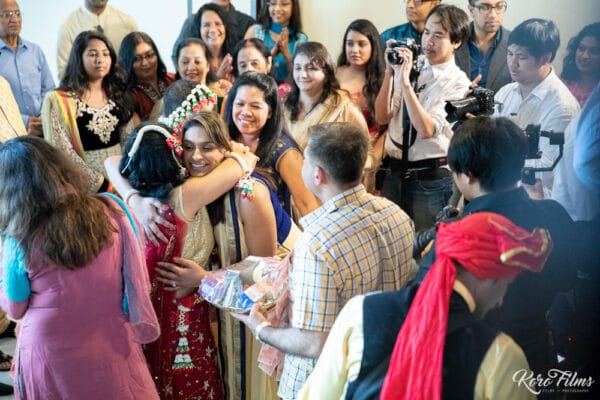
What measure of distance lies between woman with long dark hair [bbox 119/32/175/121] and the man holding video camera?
81.6 inches

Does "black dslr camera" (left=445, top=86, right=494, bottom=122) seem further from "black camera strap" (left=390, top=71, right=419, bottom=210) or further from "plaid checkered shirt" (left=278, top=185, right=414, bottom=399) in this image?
"black camera strap" (left=390, top=71, right=419, bottom=210)

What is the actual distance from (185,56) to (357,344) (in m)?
2.49

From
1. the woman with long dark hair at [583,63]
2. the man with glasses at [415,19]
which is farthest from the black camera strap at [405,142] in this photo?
the woman with long dark hair at [583,63]

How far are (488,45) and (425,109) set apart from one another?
1.64 ft

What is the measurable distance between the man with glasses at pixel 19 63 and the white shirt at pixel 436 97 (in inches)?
82.5

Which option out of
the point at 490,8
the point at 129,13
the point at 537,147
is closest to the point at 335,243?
the point at 537,147

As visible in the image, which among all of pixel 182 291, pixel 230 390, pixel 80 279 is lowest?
pixel 230 390

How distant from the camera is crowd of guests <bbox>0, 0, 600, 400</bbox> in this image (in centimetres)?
118

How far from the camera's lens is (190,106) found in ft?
7.92

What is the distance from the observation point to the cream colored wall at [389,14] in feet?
4.97

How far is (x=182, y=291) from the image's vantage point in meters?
2.03

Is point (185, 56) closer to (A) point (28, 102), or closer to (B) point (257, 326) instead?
(A) point (28, 102)

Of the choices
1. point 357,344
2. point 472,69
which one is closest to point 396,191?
point 472,69

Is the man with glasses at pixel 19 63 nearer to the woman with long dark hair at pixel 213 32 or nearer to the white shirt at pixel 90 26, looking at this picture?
the white shirt at pixel 90 26
